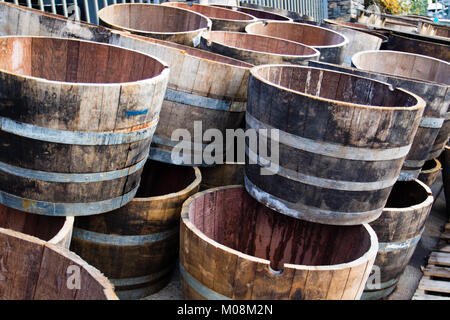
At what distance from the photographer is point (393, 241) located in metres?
4.65

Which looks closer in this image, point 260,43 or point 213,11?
point 260,43

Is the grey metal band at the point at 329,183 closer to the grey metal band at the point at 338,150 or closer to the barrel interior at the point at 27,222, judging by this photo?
the grey metal band at the point at 338,150

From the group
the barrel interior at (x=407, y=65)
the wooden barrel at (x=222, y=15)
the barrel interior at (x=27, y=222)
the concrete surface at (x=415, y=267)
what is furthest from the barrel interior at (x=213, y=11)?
the barrel interior at (x=27, y=222)

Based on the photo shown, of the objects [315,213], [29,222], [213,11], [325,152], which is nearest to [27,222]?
[29,222]

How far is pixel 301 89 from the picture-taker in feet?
15.3

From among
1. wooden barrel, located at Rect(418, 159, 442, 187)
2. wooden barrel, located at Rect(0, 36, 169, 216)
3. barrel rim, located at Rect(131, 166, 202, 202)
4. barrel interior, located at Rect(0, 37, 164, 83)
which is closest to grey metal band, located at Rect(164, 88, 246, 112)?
barrel interior, located at Rect(0, 37, 164, 83)

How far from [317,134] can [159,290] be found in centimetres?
212

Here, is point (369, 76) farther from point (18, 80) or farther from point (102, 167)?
point (18, 80)

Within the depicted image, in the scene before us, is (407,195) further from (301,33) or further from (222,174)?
(301,33)

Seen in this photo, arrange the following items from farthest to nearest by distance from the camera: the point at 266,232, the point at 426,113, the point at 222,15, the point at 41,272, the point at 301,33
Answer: the point at 222,15 → the point at 301,33 → the point at 426,113 → the point at 266,232 → the point at 41,272

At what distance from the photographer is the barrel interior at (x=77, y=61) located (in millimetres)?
4141

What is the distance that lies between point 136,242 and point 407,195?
310cm

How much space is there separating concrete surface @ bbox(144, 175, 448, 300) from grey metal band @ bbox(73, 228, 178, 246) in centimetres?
55

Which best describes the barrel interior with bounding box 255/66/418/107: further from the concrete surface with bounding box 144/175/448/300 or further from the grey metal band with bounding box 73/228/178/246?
the concrete surface with bounding box 144/175/448/300
